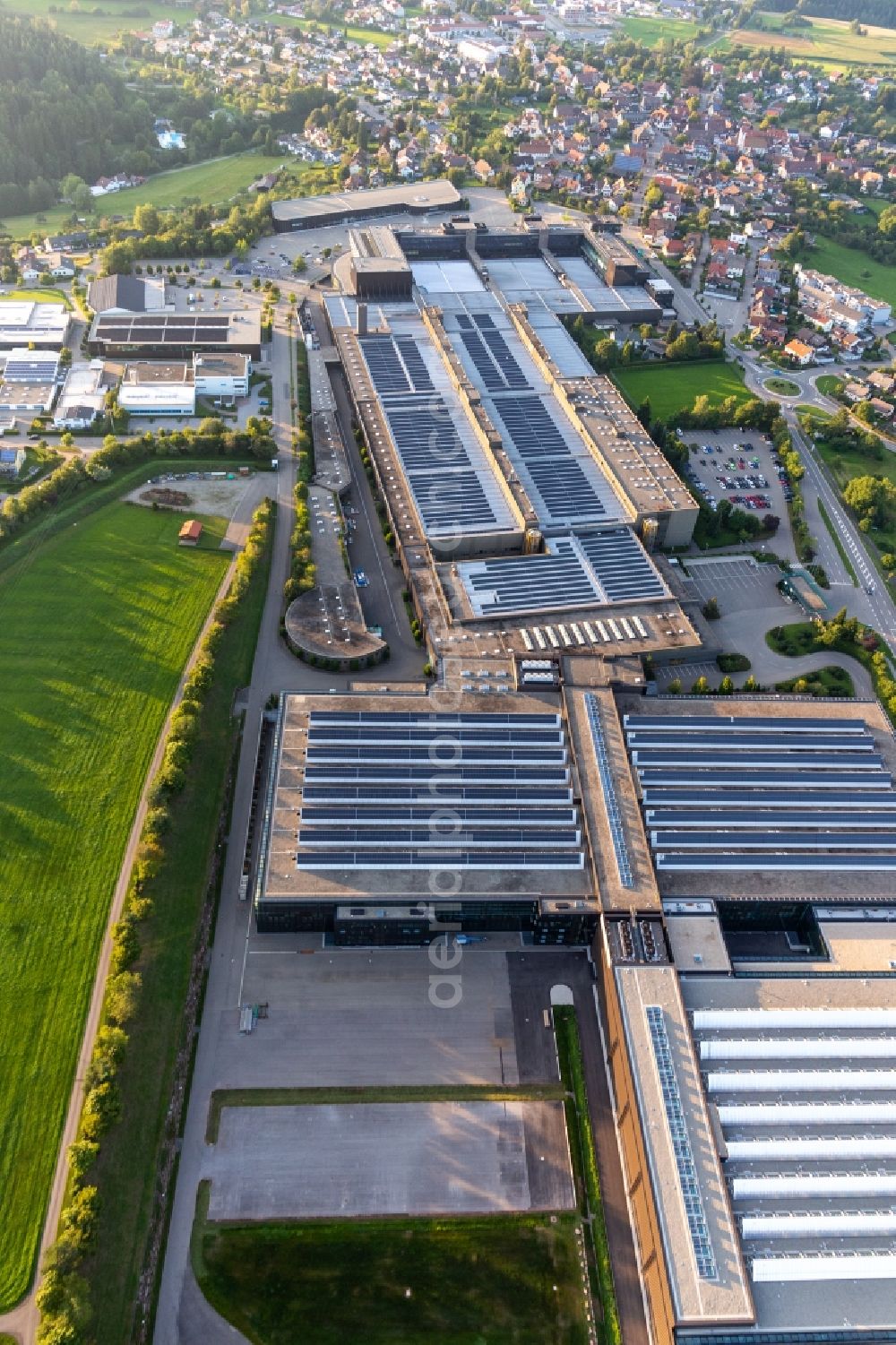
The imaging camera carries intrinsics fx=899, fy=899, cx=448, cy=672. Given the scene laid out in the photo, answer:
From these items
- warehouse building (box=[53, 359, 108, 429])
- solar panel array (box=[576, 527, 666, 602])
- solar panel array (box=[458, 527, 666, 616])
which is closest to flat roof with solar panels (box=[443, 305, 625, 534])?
solar panel array (box=[576, 527, 666, 602])

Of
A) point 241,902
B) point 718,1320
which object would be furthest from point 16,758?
point 718,1320

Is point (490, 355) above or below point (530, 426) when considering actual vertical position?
above

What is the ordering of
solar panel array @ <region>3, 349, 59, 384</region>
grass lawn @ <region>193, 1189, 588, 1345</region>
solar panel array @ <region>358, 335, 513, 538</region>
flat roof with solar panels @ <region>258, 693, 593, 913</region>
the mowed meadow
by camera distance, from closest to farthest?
grass lawn @ <region>193, 1189, 588, 1345</region>
the mowed meadow
flat roof with solar panels @ <region>258, 693, 593, 913</region>
solar panel array @ <region>358, 335, 513, 538</region>
solar panel array @ <region>3, 349, 59, 384</region>

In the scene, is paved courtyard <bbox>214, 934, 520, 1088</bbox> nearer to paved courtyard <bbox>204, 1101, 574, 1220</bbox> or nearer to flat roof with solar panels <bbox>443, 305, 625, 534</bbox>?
paved courtyard <bbox>204, 1101, 574, 1220</bbox>

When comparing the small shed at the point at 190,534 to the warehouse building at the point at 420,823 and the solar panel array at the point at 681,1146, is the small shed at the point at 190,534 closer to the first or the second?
the warehouse building at the point at 420,823

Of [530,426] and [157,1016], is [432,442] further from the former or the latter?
[157,1016]

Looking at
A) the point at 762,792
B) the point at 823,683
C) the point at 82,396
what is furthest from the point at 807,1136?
the point at 82,396

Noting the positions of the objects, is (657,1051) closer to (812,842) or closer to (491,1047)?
(491,1047)
